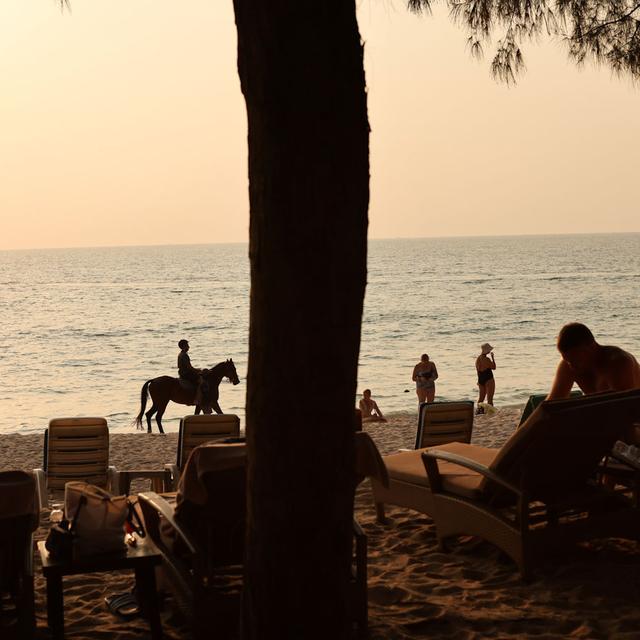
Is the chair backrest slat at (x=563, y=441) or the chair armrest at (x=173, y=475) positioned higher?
the chair backrest slat at (x=563, y=441)

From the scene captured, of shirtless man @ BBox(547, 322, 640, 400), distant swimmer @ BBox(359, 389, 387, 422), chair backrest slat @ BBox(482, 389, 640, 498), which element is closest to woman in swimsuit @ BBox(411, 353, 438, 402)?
distant swimmer @ BBox(359, 389, 387, 422)

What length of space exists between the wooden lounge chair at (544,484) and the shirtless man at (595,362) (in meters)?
0.75

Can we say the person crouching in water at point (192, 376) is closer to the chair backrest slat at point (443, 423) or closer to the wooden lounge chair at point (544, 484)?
the chair backrest slat at point (443, 423)

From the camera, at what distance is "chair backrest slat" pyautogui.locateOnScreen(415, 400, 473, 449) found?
7852 mm

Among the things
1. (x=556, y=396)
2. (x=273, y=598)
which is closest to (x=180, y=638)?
(x=273, y=598)

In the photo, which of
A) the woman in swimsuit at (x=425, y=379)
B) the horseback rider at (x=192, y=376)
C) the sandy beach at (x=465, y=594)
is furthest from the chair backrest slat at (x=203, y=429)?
the woman in swimsuit at (x=425, y=379)

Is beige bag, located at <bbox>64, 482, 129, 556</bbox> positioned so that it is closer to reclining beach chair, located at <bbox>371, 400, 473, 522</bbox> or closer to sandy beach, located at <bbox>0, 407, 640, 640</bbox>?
sandy beach, located at <bbox>0, 407, 640, 640</bbox>

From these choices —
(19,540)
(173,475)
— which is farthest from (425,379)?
(19,540)

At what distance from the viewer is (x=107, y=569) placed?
455 centimetres

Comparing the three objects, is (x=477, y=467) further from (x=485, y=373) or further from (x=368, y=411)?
(x=485, y=373)

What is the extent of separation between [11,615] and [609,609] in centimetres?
291

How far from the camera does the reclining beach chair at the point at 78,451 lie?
771 cm

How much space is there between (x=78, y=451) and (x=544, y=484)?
3.78 m

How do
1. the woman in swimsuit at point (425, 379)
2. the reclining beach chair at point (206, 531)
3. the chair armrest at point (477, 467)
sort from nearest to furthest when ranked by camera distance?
the reclining beach chair at point (206, 531) → the chair armrest at point (477, 467) → the woman in swimsuit at point (425, 379)
